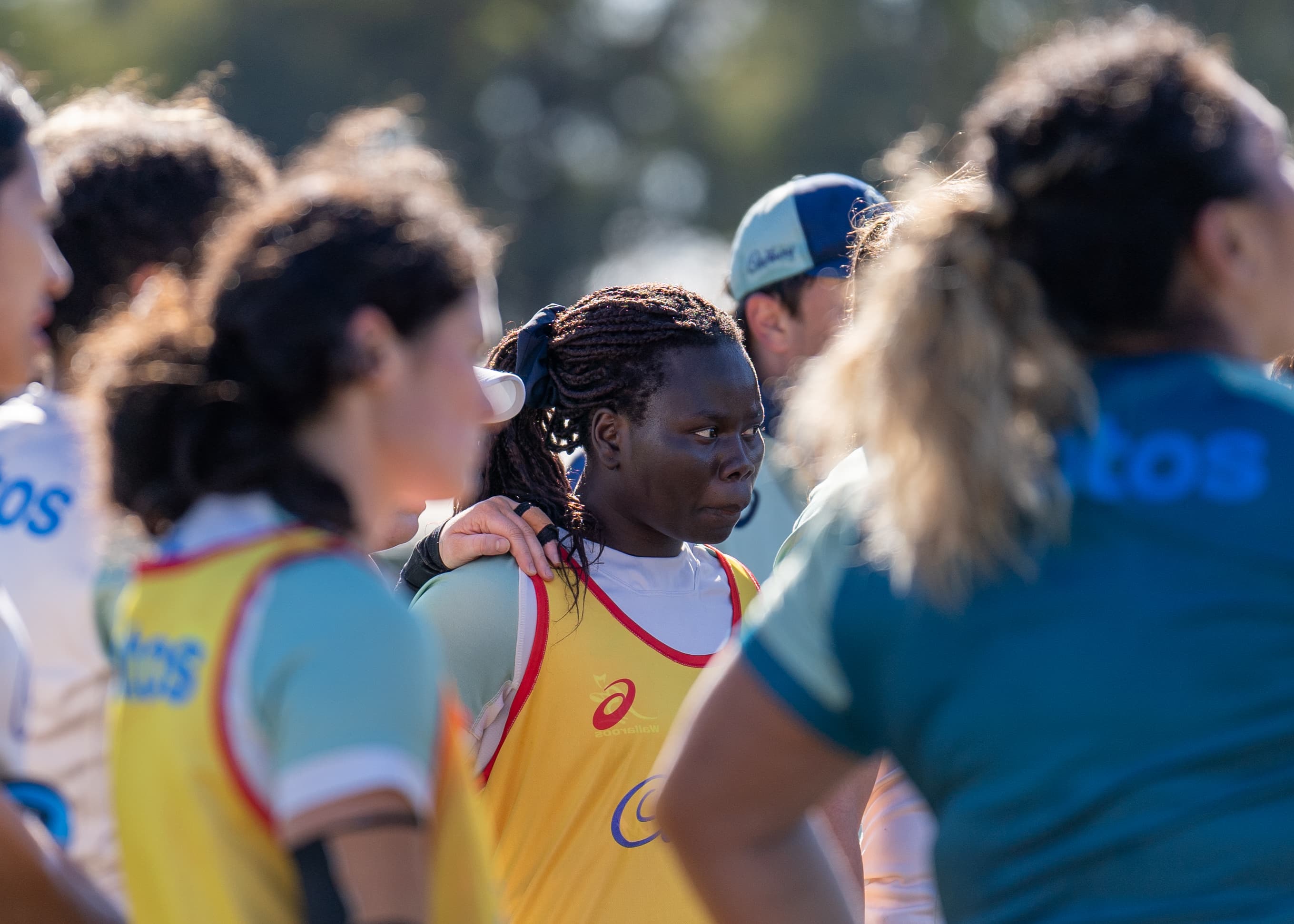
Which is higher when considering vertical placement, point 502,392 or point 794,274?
point 794,274

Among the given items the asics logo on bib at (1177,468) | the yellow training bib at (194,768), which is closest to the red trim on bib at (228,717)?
the yellow training bib at (194,768)

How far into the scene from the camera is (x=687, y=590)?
3.11 meters

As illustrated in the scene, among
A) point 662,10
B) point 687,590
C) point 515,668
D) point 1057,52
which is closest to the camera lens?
point 1057,52

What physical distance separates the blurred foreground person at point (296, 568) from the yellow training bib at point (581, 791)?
1052 mm

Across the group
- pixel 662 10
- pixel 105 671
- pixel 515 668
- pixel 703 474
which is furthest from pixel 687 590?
pixel 662 10

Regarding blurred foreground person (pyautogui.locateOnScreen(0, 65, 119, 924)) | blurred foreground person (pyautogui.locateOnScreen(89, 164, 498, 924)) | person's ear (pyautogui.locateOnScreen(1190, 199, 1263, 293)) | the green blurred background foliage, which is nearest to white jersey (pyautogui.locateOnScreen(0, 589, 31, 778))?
blurred foreground person (pyautogui.locateOnScreen(0, 65, 119, 924))

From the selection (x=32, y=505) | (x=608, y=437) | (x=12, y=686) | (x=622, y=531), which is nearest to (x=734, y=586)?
(x=622, y=531)

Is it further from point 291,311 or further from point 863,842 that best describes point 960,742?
point 863,842

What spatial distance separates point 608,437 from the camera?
10.7 ft

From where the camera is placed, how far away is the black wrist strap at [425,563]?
3127mm

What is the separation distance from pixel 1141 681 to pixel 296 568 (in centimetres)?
90

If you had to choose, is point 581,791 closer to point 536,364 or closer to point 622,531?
A: point 622,531

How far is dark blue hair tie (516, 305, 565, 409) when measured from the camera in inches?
132

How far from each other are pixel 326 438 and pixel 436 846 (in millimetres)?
465
